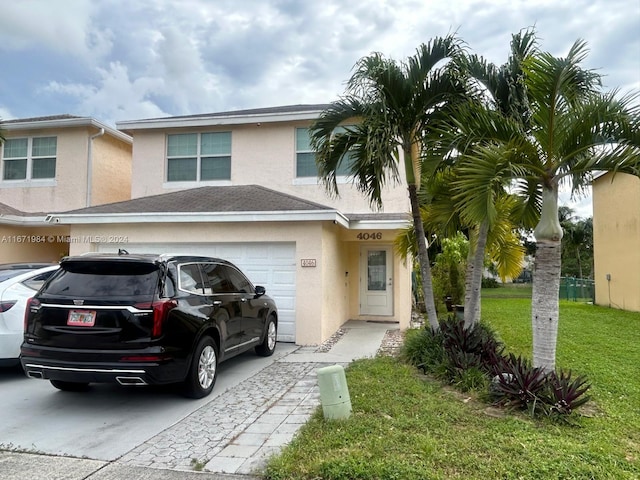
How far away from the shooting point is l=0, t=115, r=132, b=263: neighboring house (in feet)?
46.1

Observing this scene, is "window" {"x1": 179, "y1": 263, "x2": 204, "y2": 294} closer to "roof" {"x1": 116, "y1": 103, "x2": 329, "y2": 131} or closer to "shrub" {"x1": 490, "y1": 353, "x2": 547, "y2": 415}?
"shrub" {"x1": 490, "y1": 353, "x2": 547, "y2": 415}

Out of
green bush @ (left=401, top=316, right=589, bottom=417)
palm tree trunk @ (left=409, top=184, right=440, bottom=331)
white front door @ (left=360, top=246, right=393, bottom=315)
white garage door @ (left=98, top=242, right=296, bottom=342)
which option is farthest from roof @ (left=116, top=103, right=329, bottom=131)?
green bush @ (left=401, top=316, right=589, bottom=417)

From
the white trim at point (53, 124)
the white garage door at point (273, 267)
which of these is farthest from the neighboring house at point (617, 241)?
the white trim at point (53, 124)

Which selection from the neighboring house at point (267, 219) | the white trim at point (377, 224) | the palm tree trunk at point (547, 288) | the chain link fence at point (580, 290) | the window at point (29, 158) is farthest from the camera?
the chain link fence at point (580, 290)

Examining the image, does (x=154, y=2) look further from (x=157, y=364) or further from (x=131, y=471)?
(x=131, y=471)

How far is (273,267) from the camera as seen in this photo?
9.97 metres

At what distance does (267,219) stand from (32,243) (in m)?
8.45

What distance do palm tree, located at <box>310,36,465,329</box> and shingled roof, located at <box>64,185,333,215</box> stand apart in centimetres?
196

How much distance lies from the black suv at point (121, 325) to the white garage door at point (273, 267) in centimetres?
385

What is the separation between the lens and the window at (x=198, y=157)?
13.4m

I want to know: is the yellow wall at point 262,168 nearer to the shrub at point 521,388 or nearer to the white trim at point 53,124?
the white trim at point 53,124

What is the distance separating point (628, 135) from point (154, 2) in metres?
10.2

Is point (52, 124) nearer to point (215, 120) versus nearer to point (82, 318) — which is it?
point (215, 120)

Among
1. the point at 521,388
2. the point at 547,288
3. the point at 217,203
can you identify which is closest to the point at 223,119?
the point at 217,203
